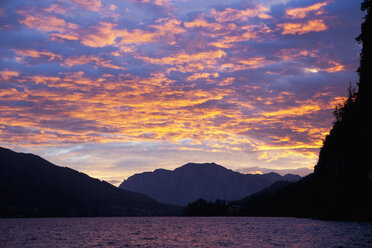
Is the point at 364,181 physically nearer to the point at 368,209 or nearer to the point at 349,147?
the point at 368,209

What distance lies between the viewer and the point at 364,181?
134 meters

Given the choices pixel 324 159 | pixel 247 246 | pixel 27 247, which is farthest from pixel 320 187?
pixel 27 247

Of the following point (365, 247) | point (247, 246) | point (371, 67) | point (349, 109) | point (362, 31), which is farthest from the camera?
point (349, 109)

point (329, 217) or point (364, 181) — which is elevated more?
point (364, 181)

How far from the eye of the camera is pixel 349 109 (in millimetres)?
166625

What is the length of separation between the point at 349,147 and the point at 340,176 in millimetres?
13205

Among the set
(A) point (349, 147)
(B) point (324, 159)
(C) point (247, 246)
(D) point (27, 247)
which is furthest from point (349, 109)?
(D) point (27, 247)

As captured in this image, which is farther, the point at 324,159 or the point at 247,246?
the point at 324,159

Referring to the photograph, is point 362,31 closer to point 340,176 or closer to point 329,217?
point 340,176

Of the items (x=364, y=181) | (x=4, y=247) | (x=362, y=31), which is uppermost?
(x=362, y=31)

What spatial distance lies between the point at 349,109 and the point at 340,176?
30.0 m

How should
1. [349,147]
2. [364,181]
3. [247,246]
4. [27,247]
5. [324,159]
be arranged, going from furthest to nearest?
[324,159] → [349,147] → [364,181] → [27,247] → [247,246]

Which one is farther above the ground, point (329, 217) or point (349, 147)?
point (349, 147)

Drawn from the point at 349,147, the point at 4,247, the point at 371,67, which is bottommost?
the point at 4,247
